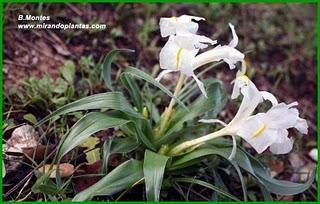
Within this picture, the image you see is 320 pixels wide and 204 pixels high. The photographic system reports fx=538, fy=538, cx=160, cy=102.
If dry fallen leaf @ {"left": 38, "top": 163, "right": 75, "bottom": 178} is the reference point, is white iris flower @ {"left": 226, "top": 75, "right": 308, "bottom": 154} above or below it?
above

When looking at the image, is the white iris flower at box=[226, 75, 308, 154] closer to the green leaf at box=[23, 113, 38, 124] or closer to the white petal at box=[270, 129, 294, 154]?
the white petal at box=[270, 129, 294, 154]

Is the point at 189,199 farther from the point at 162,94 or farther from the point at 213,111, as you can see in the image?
the point at 162,94

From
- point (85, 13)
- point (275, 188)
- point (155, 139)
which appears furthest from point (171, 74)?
point (275, 188)

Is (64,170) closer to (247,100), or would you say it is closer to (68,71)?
(68,71)

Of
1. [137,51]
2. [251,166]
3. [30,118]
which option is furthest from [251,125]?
[137,51]

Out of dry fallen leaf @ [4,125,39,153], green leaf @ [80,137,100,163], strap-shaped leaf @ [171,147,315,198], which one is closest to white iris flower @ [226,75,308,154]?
strap-shaped leaf @ [171,147,315,198]

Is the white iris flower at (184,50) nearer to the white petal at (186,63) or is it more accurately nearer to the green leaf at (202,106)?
the white petal at (186,63)
